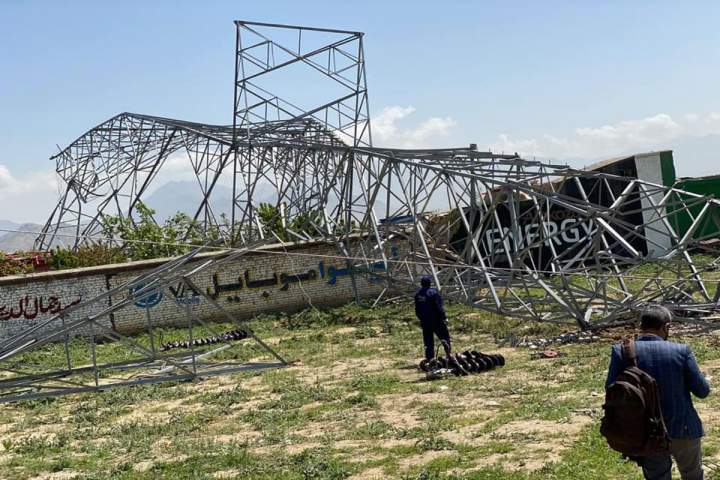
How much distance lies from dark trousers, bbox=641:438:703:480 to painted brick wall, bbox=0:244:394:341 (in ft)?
50.9

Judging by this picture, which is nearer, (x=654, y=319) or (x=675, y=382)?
(x=675, y=382)

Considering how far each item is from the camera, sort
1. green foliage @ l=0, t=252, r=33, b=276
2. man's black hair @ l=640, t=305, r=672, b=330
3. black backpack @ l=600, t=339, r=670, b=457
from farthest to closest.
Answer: green foliage @ l=0, t=252, r=33, b=276 < man's black hair @ l=640, t=305, r=672, b=330 < black backpack @ l=600, t=339, r=670, b=457

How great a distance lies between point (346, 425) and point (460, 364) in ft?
11.2

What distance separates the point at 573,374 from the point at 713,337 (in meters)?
3.49

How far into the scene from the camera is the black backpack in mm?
5352

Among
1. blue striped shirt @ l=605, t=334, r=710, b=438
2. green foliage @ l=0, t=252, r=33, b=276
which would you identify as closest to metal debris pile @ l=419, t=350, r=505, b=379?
blue striped shirt @ l=605, t=334, r=710, b=438

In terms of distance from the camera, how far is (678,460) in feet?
18.7

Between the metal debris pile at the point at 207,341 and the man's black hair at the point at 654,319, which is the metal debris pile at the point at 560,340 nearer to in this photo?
the metal debris pile at the point at 207,341

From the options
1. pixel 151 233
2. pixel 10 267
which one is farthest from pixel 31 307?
pixel 151 233

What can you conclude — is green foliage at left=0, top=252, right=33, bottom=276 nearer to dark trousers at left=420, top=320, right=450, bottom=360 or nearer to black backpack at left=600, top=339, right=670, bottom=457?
dark trousers at left=420, top=320, right=450, bottom=360

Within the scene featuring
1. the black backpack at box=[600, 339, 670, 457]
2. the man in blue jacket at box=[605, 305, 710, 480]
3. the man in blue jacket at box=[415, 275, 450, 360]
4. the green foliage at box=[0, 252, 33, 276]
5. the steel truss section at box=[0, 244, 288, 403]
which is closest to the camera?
the black backpack at box=[600, 339, 670, 457]

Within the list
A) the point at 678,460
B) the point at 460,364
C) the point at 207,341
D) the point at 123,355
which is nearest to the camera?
the point at 678,460

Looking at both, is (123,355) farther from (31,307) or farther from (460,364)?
(460,364)

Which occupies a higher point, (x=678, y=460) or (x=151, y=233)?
(x=151, y=233)
